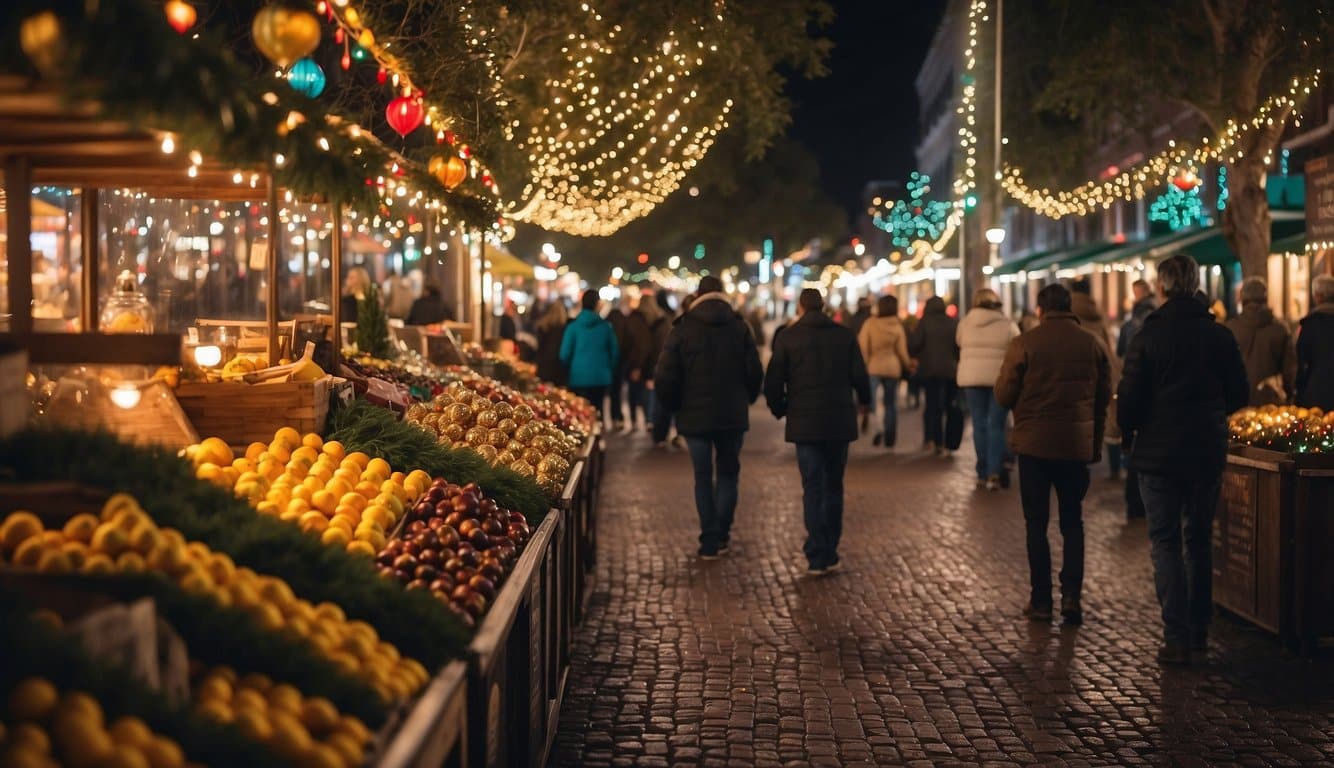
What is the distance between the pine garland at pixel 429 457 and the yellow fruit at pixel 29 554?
119 inches

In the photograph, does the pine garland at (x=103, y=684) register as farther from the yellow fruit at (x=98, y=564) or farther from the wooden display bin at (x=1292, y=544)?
the wooden display bin at (x=1292, y=544)

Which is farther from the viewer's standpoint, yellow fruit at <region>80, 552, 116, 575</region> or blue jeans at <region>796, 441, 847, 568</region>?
blue jeans at <region>796, 441, 847, 568</region>

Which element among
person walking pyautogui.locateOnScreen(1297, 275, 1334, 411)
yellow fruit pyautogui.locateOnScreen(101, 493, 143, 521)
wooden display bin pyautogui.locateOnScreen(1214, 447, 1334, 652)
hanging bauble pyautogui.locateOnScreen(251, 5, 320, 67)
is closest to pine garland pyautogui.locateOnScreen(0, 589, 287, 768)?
yellow fruit pyautogui.locateOnScreen(101, 493, 143, 521)

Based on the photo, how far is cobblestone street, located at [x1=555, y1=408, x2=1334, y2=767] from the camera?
6930mm

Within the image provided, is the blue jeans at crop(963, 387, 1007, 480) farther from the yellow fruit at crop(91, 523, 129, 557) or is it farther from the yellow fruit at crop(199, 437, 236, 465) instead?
the yellow fruit at crop(91, 523, 129, 557)

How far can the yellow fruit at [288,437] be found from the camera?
7277mm

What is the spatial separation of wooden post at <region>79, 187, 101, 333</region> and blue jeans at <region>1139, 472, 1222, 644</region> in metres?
5.17

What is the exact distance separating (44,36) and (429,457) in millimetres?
4253

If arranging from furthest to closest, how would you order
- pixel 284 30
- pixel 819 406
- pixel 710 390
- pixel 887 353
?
pixel 887 353 < pixel 710 390 < pixel 819 406 < pixel 284 30

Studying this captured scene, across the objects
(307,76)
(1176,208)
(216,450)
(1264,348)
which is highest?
(1176,208)

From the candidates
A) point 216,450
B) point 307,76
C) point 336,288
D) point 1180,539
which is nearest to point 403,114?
point 307,76

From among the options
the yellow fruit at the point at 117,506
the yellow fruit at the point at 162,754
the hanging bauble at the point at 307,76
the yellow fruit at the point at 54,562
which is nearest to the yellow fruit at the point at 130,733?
the yellow fruit at the point at 162,754

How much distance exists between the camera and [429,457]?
7.61m

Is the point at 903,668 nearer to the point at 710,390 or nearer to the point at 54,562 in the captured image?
the point at 710,390
